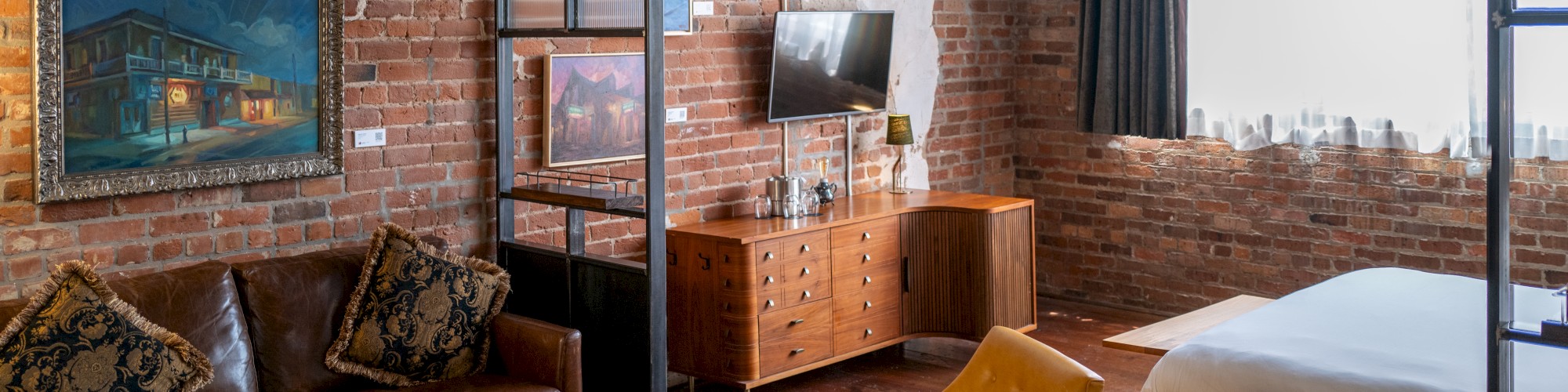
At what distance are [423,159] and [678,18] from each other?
46.4 inches

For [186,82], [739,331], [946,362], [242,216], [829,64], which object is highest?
[829,64]

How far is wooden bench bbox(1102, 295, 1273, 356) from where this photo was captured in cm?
428

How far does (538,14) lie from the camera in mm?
4340

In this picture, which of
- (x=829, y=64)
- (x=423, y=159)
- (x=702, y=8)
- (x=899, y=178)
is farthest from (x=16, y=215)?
(x=899, y=178)

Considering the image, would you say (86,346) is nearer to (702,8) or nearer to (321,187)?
(321,187)

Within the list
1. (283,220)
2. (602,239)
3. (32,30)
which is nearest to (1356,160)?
(602,239)

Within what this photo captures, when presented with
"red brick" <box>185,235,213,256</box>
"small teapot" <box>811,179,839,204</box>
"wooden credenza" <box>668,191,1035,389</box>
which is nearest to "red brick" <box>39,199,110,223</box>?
"red brick" <box>185,235,213,256</box>

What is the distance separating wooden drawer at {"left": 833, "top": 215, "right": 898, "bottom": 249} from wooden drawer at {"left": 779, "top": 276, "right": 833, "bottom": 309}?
159mm

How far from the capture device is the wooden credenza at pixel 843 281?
4812 millimetres

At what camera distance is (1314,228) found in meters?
6.05

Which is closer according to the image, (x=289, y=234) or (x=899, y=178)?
(x=289, y=234)

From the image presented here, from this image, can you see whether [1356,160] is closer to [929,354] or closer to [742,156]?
[929,354]

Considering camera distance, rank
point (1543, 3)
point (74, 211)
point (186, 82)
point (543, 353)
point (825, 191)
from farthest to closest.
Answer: point (825, 191), point (543, 353), point (186, 82), point (74, 211), point (1543, 3)

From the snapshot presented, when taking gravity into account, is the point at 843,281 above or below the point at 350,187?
below
